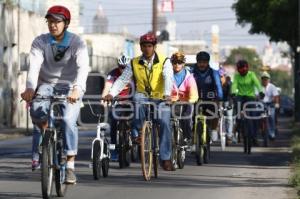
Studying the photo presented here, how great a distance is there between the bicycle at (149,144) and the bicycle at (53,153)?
254 centimetres

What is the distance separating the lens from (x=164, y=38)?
91250mm

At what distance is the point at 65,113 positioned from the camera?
11.3 m

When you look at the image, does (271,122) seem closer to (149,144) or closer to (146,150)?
(149,144)

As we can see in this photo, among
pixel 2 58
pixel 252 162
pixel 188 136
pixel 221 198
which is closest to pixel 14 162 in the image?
pixel 188 136

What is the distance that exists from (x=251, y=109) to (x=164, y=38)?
228 ft

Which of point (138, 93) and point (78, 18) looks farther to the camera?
point (78, 18)

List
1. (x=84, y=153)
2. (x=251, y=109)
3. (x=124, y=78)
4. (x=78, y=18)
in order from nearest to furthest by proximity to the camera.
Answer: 1. (x=124, y=78)
2. (x=84, y=153)
3. (x=251, y=109)
4. (x=78, y=18)

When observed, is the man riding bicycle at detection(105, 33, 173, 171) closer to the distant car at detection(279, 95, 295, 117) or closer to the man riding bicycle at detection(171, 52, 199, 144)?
the man riding bicycle at detection(171, 52, 199, 144)

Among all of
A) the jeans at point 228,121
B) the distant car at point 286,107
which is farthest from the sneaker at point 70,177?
the distant car at point 286,107

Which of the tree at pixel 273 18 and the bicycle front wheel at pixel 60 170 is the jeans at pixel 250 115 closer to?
the bicycle front wheel at pixel 60 170

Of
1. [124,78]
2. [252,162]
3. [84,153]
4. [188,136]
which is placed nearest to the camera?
[124,78]

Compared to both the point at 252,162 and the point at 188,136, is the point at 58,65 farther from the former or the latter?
the point at 252,162

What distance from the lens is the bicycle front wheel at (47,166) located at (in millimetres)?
10758

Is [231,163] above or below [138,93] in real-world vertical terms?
below
